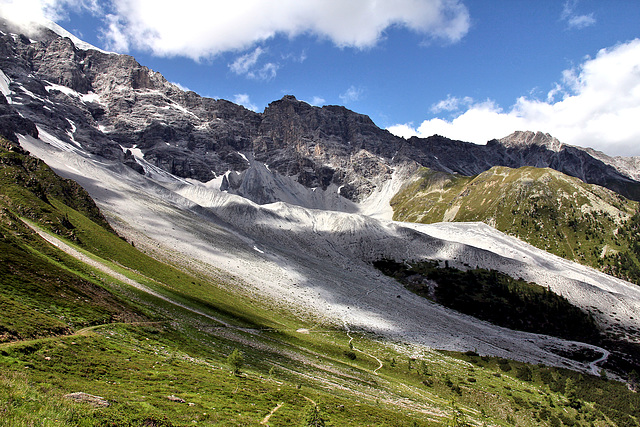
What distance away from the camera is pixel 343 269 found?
147625 millimetres

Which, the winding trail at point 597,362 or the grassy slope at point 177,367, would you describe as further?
the winding trail at point 597,362

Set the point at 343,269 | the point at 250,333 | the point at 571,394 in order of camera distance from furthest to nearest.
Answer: the point at 343,269 < the point at 571,394 < the point at 250,333

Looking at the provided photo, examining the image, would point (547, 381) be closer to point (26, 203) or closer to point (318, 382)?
point (318, 382)

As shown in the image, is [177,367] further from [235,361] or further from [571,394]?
[571,394]

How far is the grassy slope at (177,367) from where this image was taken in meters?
15.0

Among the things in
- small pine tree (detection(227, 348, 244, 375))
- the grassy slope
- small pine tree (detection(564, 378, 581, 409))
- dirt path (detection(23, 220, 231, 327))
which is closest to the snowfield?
the grassy slope

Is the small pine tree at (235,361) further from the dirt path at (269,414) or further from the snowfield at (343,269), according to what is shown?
the snowfield at (343,269)

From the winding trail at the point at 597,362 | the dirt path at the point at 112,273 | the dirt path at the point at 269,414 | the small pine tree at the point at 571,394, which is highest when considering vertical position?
the winding trail at the point at 597,362

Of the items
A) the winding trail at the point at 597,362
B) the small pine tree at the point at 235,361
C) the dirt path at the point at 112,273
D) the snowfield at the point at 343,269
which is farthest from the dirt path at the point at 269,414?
the winding trail at the point at 597,362

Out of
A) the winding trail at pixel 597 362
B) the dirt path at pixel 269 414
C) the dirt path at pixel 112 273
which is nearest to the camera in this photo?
the dirt path at pixel 269 414

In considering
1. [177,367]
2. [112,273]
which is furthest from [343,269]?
[177,367]

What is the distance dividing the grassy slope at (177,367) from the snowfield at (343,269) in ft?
64.2

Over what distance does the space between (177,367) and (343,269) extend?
127 metres

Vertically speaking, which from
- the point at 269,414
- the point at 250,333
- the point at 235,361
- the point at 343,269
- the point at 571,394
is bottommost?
the point at 250,333
